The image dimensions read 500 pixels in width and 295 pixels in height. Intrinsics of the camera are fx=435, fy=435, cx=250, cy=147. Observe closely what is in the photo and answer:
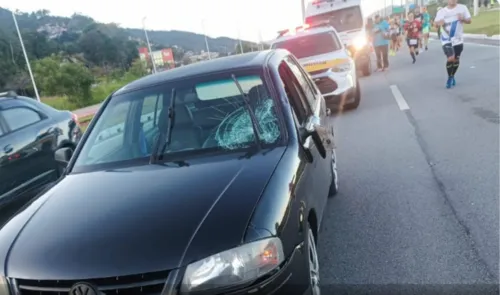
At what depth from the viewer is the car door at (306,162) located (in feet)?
8.90

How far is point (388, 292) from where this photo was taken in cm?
284

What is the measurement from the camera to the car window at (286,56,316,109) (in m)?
A: 4.05

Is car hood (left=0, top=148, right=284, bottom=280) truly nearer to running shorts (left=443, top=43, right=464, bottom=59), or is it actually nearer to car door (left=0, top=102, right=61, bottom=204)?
car door (left=0, top=102, right=61, bottom=204)

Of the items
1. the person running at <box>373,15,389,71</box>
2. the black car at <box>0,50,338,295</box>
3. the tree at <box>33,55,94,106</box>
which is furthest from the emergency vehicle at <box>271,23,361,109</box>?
the tree at <box>33,55,94,106</box>

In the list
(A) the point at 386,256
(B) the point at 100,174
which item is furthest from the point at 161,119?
(A) the point at 386,256

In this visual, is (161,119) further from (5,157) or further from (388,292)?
(5,157)

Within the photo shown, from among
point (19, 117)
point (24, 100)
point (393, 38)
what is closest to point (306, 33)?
point (24, 100)

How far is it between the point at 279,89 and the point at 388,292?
5.16ft

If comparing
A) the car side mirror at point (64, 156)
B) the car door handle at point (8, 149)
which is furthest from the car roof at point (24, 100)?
the car side mirror at point (64, 156)

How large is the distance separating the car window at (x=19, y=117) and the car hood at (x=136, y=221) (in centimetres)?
296

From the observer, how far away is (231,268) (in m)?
1.90

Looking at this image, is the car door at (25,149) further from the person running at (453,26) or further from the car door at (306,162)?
the person running at (453,26)

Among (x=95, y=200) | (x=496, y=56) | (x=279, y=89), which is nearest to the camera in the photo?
(x=95, y=200)

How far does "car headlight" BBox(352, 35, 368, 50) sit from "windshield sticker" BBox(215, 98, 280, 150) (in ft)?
41.2
